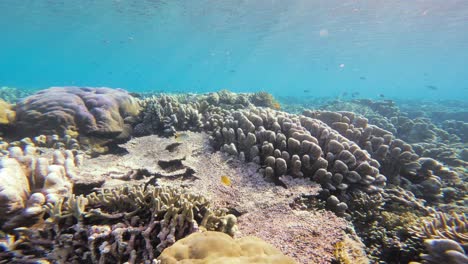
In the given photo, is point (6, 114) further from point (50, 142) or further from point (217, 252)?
point (217, 252)

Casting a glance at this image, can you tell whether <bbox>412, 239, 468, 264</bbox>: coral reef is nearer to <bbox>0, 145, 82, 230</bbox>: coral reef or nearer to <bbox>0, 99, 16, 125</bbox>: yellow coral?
<bbox>0, 145, 82, 230</bbox>: coral reef

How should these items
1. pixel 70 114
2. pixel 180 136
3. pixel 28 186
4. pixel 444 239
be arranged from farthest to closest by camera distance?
pixel 70 114
pixel 180 136
pixel 28 186
pixel 444 239

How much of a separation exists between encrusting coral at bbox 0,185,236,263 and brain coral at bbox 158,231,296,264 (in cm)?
36

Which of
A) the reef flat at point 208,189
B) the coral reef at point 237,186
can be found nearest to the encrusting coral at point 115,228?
the reef flat at point 208,189

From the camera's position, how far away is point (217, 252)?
2.36 metres

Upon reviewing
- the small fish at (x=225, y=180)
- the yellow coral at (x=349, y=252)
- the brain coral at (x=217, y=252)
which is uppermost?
the small fish at (x=225, y=180)

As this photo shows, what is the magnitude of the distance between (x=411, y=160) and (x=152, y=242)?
6.07 metres

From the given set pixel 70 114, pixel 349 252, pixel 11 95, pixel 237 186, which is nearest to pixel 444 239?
pixel 349 252

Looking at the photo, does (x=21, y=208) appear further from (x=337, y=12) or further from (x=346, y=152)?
(x=337, y=12)

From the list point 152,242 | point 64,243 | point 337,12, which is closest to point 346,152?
point 152,242

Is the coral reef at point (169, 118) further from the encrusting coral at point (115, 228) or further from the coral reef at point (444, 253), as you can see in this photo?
the coral reef at point (444, 253)

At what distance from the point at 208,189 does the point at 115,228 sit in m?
1.54

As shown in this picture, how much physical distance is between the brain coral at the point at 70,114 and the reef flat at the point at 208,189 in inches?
1.2

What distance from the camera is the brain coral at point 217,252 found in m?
2.29
